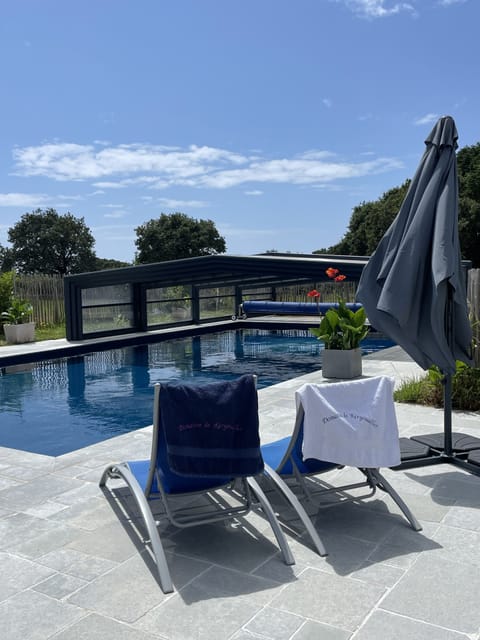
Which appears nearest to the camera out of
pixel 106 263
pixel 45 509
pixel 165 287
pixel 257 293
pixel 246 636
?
pixel 246 636

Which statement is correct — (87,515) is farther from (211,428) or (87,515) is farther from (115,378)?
(115,378)

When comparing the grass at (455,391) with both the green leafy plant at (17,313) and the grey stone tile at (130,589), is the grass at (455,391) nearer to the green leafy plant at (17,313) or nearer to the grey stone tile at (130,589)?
the grey stone tile at (130,589)

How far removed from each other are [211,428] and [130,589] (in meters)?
0.87

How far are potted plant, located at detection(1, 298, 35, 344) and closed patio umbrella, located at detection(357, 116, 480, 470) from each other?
1242 cm

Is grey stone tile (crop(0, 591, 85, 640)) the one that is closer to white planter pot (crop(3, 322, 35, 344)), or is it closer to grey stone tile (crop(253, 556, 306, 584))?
grey stone tile (crop(253, 556, 306, 584))

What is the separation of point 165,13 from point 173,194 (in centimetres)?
3353

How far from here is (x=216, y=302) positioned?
21719 millimetres

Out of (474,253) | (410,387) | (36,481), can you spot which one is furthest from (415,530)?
(474,253)

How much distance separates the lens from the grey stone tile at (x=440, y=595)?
8.26 ft

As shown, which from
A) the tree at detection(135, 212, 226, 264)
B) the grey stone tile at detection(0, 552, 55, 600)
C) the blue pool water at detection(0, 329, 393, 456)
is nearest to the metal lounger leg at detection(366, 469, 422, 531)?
the grey stone tile at detection(0, 552, 55, 600)

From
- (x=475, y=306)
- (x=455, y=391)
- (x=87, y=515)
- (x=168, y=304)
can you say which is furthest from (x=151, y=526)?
(x=168, y=304)

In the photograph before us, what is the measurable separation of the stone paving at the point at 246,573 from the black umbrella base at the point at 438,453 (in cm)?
20

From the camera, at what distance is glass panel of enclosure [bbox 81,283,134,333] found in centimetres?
1614

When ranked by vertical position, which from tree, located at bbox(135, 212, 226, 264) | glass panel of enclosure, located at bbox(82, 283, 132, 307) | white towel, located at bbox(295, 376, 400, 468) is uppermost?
tree, located at bbox(135, 212, 226, 264)
